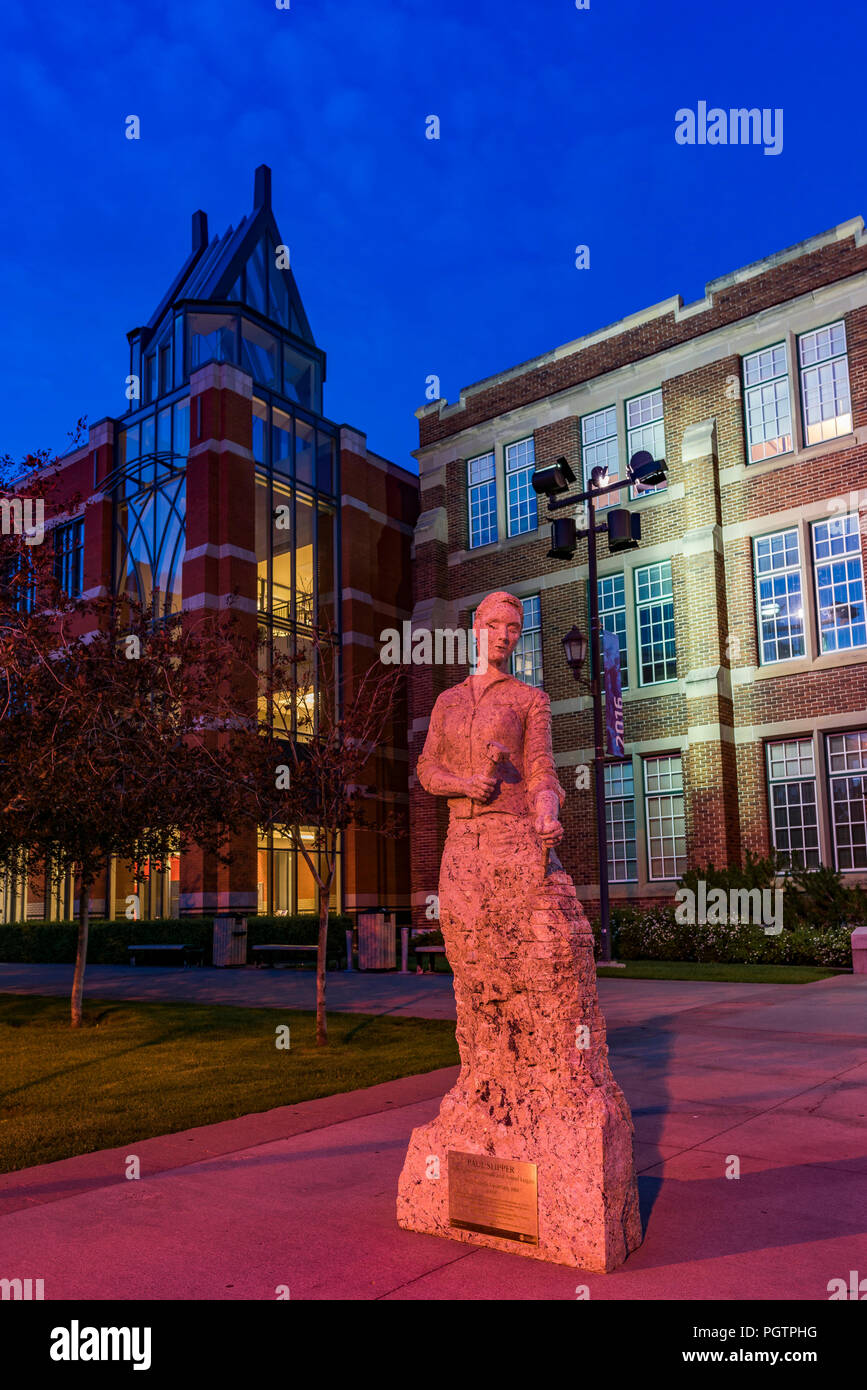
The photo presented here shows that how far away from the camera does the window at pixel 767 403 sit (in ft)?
77.2

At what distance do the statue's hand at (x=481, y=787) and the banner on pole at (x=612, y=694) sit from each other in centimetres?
1685

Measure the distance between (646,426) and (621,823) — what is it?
9.83 meters


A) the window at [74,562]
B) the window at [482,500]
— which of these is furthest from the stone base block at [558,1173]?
the window at [74,562]

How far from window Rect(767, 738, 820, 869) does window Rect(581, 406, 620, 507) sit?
7.65 metres

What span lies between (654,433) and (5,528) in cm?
1909

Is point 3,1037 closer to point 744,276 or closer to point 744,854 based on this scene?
point 744,854

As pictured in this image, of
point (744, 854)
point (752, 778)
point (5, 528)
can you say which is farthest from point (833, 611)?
point (5, 528)

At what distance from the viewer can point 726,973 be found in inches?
651

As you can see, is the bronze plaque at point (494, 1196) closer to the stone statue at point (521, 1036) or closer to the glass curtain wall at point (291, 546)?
the stone statue at point (521, 1036)

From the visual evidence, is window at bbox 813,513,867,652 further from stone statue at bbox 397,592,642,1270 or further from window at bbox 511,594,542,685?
stone statue at bbox 397,592,642,1270

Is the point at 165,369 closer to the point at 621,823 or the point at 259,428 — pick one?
the point at 259,428

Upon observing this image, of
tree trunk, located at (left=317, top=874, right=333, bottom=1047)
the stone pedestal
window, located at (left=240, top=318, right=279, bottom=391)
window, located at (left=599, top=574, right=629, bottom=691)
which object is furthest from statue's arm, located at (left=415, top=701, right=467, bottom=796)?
window, located at (left=240, top=318, right=279, bottom=391)

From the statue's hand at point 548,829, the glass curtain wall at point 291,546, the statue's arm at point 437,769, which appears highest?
the glass curtain wall at point 291,546

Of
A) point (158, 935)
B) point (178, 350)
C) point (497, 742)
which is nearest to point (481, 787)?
point (497, 742)
